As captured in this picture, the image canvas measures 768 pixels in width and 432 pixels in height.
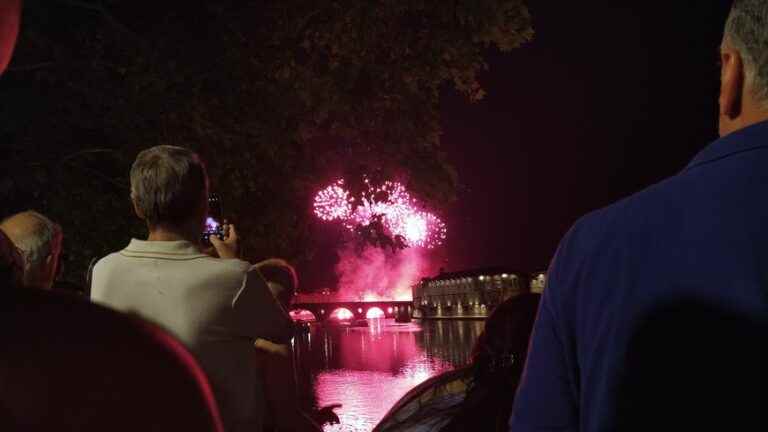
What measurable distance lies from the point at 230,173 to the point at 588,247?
355 inches

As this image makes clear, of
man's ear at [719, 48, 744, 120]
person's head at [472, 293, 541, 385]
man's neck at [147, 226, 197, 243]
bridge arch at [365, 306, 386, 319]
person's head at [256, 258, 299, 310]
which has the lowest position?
bridge arch at [365, 306, 386, 319]

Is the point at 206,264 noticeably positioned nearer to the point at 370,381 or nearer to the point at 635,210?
the point at 635,210

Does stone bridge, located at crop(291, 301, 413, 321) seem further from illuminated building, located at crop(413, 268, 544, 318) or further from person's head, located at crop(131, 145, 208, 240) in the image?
person's head, located at crop(131, 145, 208, 240)

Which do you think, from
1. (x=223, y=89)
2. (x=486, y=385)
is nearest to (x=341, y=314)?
(x=223, y=89)

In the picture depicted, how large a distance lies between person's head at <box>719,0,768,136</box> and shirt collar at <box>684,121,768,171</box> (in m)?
0.08

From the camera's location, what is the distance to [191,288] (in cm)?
256

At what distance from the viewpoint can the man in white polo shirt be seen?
255 centimetres

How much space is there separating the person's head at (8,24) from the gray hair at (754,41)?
1.31 metres

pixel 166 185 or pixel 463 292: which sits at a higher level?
pixel 166 185

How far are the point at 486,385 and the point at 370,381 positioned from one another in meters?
17.5

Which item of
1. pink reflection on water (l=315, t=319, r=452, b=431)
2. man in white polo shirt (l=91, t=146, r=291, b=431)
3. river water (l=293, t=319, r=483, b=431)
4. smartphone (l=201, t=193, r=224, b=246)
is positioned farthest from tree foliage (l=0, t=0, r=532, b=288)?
man in white polo shirt (l=91, t=146, r=291, b=431)

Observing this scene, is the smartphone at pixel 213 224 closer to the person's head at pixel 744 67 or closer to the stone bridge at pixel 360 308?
Answer: the person's head at pixel 744 67

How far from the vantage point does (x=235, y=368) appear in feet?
8.54

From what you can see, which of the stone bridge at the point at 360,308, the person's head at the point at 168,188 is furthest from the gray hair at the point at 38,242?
the stone bridge at the point at 360,308
